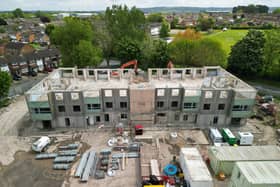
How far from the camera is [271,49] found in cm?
4769

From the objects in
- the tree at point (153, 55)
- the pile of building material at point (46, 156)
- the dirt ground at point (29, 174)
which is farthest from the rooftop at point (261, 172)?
the tree at point (153, 55)

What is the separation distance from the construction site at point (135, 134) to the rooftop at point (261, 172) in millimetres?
523

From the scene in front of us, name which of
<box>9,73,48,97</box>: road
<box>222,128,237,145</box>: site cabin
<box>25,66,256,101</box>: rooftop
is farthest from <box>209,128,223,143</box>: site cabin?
<box>9,73,48,97</box>: road

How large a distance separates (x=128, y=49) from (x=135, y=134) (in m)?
31.7

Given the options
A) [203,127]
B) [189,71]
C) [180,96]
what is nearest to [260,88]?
[189,71]

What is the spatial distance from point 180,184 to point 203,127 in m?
12.9

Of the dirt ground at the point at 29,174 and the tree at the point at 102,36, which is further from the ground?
the tree at the point at 102,36

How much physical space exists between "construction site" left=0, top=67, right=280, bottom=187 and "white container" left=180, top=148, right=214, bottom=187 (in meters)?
0.10

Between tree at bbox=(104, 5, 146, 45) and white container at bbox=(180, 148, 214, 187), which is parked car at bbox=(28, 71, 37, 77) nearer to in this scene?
tree at bbox=(104, 5, 146, 45)

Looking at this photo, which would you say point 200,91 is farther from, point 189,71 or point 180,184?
point 180,184

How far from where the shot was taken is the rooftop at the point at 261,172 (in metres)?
15.8

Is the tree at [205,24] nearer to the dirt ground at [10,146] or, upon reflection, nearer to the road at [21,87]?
the road at [21,87]

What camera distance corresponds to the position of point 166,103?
29.7m

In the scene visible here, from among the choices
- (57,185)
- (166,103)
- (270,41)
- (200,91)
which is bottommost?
(57,185)
